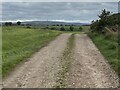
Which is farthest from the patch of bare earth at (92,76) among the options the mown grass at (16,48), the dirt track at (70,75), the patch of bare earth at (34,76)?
the mown grass at (16,48)

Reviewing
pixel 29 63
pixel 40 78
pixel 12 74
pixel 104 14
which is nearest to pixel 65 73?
pixel 40 78

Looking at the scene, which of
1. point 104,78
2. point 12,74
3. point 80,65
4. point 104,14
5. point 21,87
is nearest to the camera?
point 21,87

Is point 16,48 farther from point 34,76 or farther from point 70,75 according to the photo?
point 70,75

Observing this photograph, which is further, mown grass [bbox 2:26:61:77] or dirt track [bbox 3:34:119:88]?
mown grass [bbox 2:26:61:77]

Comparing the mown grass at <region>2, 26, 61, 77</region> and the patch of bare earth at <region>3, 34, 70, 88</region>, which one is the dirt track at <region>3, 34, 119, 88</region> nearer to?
the patch of bare earth at <region>3, 34, 70, 88</region>

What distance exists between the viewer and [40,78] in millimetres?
12992

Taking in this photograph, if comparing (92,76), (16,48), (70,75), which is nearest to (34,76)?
(70,75)

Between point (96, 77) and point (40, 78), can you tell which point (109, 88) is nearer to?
point (96, 77)

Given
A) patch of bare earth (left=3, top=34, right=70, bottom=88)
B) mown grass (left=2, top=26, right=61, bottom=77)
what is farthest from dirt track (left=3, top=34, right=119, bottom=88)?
mown grass (left=2, top=26, right=61, bottom=77)

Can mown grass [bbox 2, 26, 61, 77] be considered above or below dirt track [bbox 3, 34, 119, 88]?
below

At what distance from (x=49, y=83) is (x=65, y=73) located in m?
2.08

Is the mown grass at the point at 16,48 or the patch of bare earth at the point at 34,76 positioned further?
the mown grass at the point at 16,48

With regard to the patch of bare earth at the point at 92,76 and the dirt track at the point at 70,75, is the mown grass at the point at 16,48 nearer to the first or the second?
the dirt track at the point at 70,75

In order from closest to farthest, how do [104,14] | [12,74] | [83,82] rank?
[83,82]
[12,74]
[104,14]
